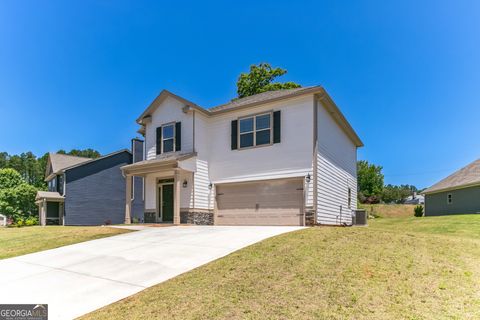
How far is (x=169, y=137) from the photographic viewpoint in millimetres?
16375

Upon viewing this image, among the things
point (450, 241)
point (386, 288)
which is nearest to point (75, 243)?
point (386, 288)

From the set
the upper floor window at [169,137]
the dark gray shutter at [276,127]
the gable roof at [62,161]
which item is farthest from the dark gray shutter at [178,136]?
the gable roof at [62,161]

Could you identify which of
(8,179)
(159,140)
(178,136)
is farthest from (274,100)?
(8,179)

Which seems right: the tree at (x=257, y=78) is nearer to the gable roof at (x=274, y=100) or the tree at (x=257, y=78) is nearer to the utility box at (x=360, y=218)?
the gable roof at (x=274, y=100)

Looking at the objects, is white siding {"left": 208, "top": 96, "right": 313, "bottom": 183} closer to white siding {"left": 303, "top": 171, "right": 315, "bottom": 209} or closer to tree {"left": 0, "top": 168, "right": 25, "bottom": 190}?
white siding {"left": 303, "top": 171, "right": 315, "bottom": 209}

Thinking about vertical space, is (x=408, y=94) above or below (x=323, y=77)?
below

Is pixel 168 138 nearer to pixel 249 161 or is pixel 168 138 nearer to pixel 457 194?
pixel 249 161

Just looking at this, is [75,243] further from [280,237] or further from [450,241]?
[450,241]

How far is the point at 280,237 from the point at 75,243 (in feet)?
22.7

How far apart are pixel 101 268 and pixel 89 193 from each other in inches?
878

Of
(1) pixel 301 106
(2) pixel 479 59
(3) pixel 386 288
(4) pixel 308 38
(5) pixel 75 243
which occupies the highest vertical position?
(4) pixel 308 38

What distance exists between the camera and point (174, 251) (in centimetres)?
805

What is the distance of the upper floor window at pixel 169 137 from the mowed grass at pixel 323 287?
9763mm

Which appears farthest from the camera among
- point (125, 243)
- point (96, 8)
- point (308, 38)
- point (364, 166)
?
point (364, 166)
